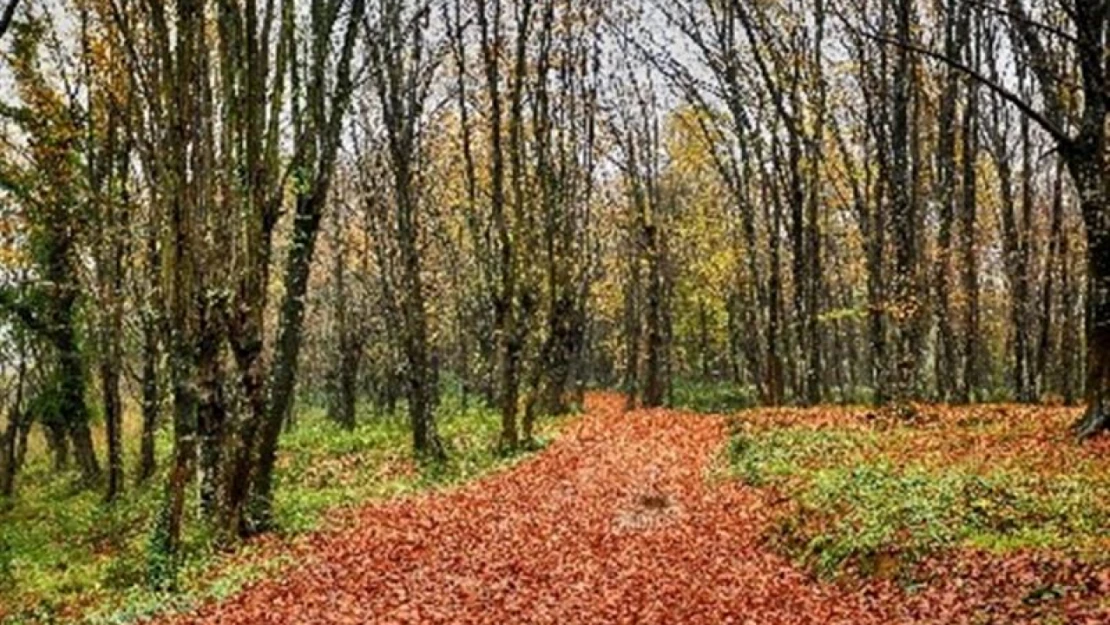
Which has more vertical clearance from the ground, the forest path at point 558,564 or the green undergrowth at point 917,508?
the green undergrowth at point 917,508

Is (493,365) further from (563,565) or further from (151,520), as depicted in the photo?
(563,565)

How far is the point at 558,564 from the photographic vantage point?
13.7 m

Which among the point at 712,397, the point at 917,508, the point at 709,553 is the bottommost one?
the point at 712,397

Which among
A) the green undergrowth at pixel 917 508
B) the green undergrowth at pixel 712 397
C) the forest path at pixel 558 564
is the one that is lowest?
the green undergrowth at pixel 712 397

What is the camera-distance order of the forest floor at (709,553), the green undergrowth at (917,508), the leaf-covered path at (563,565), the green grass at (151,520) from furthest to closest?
1. the green grass at (151,520)
2. the green undergrowth at (917,508)
3. the leaf-covered path at (563,565)
4. the forest floor at (709,553)

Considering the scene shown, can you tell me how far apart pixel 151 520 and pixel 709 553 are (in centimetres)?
1194

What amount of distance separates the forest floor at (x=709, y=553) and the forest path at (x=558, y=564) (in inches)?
1.5

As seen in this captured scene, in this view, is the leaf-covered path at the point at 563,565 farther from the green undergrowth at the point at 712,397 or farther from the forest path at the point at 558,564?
the green undergrowth at the point at 712,397

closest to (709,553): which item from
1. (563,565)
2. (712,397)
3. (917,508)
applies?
(563,565)

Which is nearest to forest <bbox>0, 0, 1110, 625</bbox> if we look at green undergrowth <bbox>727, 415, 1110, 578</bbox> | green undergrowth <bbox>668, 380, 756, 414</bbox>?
green undergrowth <bbox>727, 415, 1110, 578</bbox>

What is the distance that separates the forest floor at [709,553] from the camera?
1055 centimetres

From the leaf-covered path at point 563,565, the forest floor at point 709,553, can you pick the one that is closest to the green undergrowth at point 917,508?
the forest floor at point 709,553

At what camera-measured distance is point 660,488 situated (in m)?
19.5

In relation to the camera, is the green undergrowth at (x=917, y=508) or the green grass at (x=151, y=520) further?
the green grass at (x=151, y=520)
